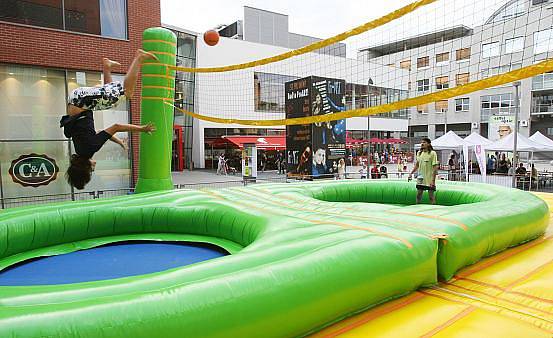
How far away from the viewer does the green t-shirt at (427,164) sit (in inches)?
240

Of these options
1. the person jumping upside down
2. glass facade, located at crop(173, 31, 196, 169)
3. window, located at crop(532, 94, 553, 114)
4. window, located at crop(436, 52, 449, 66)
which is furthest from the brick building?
window, located at crop(532, 94, 553, 114)

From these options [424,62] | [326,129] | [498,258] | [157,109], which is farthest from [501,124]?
[157,109]

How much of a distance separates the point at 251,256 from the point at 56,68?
842cm

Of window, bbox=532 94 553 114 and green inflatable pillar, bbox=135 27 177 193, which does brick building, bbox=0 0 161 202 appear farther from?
window, bbox=532 94 553 114

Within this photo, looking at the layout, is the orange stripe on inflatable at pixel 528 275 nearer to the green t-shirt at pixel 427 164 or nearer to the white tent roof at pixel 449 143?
the green t-shirt at pixel 427 164

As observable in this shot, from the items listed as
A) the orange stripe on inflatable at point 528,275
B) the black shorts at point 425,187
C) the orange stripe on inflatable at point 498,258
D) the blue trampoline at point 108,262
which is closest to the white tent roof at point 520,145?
the black shorts at point 425,187

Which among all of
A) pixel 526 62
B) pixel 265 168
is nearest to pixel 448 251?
pixel 265 168

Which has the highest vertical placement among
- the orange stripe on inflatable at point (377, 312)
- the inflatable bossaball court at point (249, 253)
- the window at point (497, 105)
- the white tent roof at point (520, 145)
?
the window at point (497, 105)

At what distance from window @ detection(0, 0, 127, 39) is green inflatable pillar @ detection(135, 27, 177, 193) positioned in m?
3.74

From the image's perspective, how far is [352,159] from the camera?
26.2m

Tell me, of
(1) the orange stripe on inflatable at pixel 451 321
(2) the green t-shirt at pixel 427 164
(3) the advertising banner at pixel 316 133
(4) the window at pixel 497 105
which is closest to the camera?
(1) the orange stripe on inflatable at pixel 451 321

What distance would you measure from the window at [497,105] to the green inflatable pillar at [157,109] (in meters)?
→ 26.5

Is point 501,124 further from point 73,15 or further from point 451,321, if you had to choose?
point 451,321

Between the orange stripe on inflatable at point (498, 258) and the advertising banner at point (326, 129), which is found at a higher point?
the advertising banner at point (326, 129)
